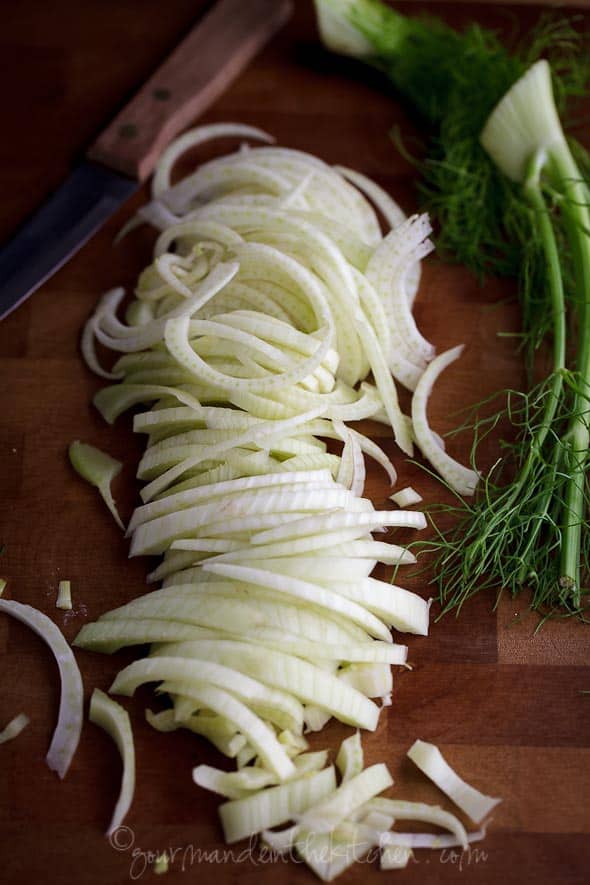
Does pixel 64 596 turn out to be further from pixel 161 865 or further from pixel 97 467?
pixel 161 865

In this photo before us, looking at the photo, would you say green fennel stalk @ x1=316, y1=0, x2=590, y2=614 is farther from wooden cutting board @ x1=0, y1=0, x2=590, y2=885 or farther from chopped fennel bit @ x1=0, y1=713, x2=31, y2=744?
chopped fennel bit @ x1=0, y1=713, x2=31, y2=744

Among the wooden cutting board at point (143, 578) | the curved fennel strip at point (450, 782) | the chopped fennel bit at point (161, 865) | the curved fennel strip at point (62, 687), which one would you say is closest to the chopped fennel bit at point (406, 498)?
the wooden cutting board at point (143, 578)

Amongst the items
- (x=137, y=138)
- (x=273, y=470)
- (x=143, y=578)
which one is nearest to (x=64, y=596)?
(x=143, y=578)

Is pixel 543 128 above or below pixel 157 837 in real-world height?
above

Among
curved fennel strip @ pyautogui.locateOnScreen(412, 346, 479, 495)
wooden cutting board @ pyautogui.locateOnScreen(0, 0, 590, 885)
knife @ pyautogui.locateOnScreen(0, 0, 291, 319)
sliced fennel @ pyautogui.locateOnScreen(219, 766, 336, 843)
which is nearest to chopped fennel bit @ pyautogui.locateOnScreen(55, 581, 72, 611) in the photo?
wooden cutting board @ pyautogui.locateOnScreen(0, 0, 590, 885)

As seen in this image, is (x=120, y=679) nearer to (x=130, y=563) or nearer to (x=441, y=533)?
(x=130, y=563)

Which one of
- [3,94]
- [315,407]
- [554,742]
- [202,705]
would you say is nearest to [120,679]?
[202,705]
